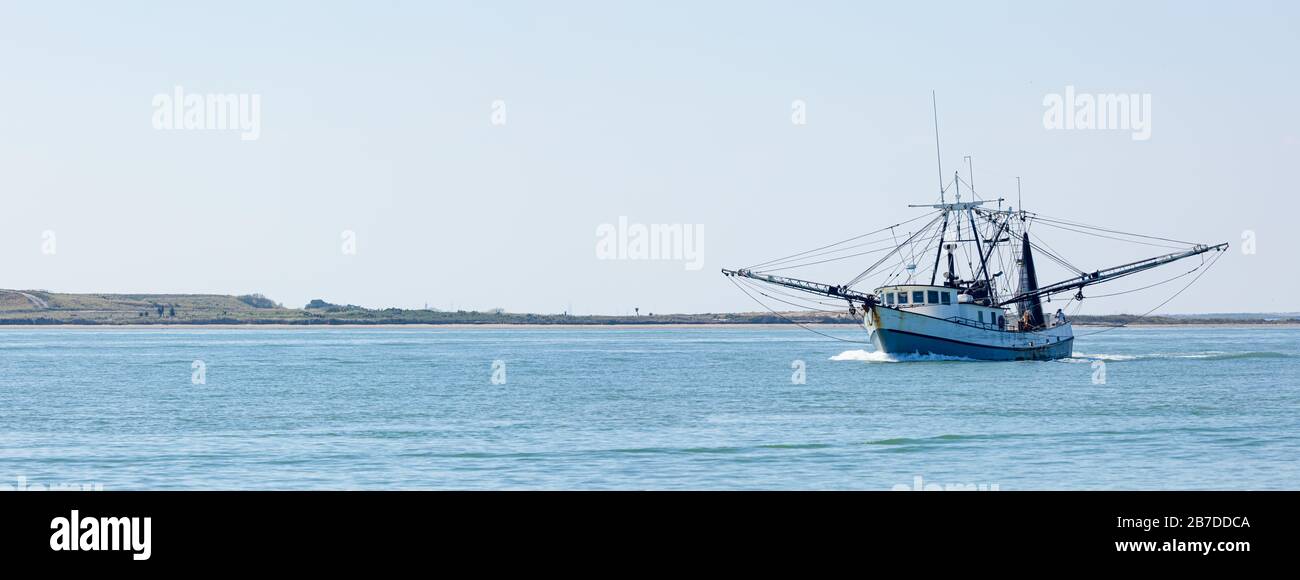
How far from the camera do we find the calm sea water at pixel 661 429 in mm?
33875

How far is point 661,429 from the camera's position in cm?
4650

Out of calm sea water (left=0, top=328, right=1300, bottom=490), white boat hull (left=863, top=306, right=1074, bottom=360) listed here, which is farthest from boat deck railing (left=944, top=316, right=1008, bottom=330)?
calm sea water (left=0, top=328, right=1300, bottom=490)

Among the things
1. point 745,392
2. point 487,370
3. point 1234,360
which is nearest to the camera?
point 745,392

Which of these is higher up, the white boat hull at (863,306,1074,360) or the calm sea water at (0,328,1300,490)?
the white boat hull at (863,306,1074,360)

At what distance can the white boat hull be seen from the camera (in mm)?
89438

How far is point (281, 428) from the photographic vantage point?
4828cm

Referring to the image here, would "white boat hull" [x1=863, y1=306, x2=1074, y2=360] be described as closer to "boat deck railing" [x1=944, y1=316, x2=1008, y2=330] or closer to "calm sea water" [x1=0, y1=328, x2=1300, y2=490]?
"boat deck railing" [x1=944, y1=316, x2=1008, y2=330]

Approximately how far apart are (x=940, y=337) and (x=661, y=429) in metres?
47.6

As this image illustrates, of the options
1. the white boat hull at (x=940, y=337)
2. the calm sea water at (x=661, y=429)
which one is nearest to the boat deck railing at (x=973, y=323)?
the white boat hull at (x=940, y=337)

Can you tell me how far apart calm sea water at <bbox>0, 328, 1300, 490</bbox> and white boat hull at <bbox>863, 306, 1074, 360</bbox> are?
198cm
